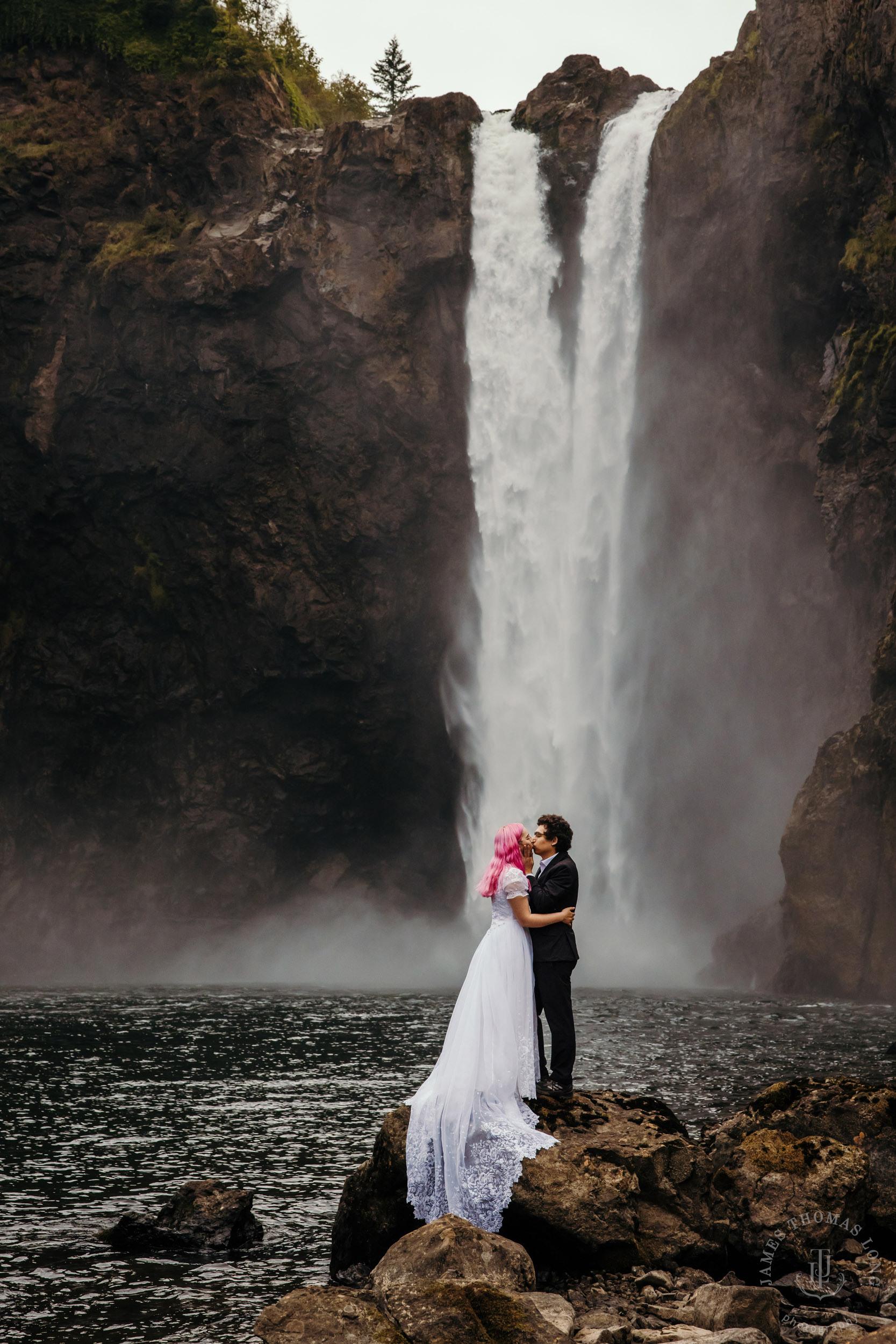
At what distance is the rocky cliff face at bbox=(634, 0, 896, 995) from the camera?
3030 cm

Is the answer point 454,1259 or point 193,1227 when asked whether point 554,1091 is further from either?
point 193,1227

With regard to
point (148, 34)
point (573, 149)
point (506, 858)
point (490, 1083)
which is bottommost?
point (490, 1083)

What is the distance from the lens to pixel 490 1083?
31.7 ft

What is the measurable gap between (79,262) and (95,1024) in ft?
86.7

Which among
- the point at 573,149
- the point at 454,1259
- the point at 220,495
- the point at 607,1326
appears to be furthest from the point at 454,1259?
the point at 573,149

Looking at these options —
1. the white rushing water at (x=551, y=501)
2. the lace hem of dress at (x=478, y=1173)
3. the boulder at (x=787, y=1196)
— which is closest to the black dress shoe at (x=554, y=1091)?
the lace hem of dress at (x=478, y=1173)

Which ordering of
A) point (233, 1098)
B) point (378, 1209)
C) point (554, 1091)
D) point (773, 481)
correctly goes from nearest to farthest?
1. point (378, 1209)
2. point (554, 1091)
3. point (233, 1098)
4. point (773, 481)

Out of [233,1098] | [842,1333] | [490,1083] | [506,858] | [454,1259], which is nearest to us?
[842,1333]

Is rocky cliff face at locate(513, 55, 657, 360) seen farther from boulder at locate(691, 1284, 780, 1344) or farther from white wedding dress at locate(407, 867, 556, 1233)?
boulder at locate(691, 1284, 780, 1344)

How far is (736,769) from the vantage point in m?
39.0

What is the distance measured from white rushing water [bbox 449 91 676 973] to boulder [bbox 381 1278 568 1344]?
30.7 metres

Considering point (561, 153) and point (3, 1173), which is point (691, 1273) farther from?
point (561, 153)

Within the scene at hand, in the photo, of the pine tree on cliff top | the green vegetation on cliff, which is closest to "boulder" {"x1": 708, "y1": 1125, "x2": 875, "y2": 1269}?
the green vegetation on cliff

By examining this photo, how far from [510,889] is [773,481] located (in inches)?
1219
